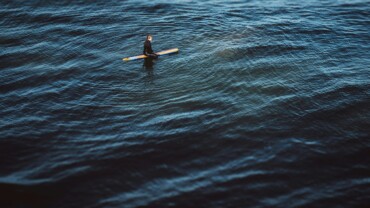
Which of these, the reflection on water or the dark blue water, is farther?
the reflection on water

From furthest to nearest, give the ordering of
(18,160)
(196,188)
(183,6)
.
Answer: (183,6) < (18,160) < (196,188)

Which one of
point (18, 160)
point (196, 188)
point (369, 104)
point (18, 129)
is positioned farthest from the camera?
point (369, 104)

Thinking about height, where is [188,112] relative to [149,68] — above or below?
below

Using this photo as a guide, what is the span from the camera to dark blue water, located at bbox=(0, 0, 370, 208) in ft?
46.6

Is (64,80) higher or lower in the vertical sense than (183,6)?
lower

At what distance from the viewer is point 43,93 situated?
20.5m

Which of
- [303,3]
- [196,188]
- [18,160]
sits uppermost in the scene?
[303,3]

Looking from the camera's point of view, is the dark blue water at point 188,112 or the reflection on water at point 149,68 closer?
the dark blue water at point 188,112

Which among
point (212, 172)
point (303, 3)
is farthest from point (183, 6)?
point (212, 172)

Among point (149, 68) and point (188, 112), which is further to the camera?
point (149, 68)

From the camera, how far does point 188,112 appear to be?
18.4 meters

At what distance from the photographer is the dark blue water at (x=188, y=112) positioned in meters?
14.2

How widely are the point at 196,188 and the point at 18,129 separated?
9.66m

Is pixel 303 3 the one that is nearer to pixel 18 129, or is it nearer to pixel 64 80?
Answer: pixel 64 80
